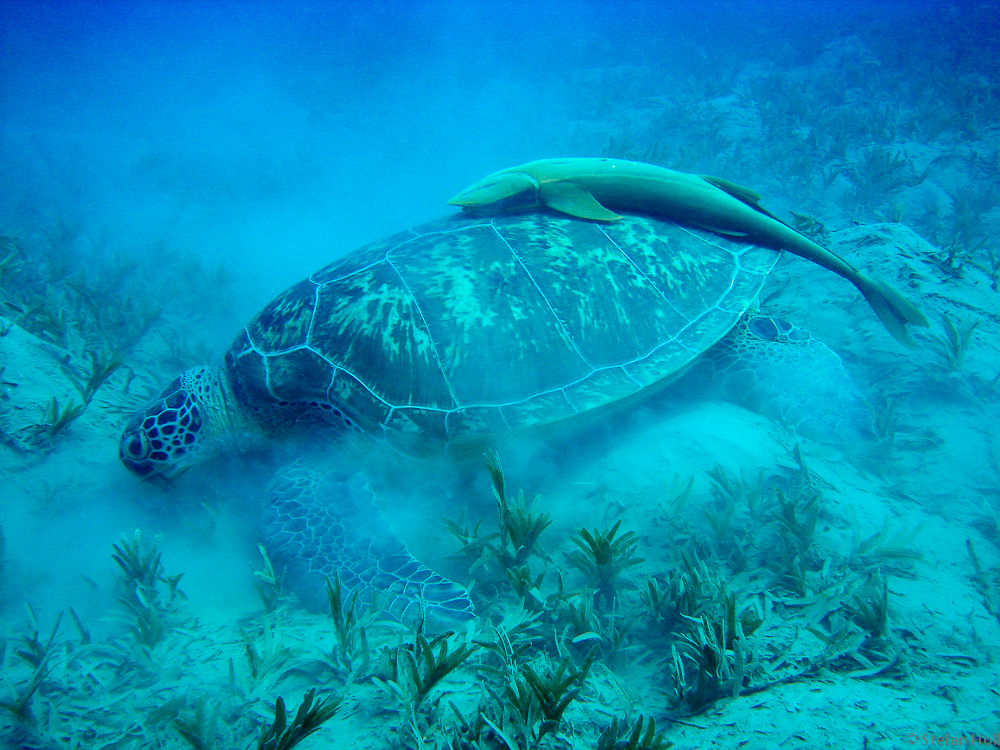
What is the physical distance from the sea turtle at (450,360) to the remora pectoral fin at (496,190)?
141mm

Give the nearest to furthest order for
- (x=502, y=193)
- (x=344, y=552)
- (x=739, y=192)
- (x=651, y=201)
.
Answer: (x=344, y=552), (x=502, y=193), (x=651, y=201), (x=739, y=192)

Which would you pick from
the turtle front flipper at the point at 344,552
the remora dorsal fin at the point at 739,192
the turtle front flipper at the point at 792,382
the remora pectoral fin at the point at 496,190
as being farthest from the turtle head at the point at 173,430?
the remora dorsal fin at the point at 739,192

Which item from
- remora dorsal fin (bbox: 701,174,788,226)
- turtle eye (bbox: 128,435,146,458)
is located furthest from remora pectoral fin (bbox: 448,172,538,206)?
turtle eye (bbox: 128,435,146,458)

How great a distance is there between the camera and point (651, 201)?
277cm

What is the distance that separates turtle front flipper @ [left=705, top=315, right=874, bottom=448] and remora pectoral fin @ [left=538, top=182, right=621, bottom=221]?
129 centimetres

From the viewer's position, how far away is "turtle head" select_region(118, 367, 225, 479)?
2391 mm

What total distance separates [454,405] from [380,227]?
614cm

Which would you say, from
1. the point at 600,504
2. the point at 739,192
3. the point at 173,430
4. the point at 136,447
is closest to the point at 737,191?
the point at 739,192

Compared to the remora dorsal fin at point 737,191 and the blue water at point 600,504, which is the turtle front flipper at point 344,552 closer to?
the blue water at point 600,504

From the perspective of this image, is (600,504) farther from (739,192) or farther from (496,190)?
(739,192)

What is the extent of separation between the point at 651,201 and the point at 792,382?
1532mm

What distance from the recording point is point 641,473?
2270 mm

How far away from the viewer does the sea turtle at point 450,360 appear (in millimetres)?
2141

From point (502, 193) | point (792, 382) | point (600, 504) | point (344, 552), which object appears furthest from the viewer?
point (792, 382)
